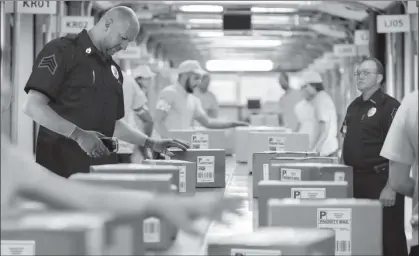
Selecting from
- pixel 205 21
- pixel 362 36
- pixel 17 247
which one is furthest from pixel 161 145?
pixel 205 21

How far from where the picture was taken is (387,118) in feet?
15.2

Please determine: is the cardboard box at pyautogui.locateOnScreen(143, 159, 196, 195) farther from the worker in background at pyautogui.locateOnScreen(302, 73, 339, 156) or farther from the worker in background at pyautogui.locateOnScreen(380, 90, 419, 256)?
the worker in background at pyautogui.locateOnScreen(302, 73, 339, 156)

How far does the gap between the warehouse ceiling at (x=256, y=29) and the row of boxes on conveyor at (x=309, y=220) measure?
7997 millimetres

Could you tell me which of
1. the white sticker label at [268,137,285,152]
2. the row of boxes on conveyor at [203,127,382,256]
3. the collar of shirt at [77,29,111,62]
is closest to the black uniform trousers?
the white sticker label at [268,137,285,152]

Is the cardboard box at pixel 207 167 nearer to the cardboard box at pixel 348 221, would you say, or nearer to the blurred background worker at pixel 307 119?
the cardboard box at pixel 348 221

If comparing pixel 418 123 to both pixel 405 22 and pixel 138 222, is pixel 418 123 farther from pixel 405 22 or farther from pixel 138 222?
pixel 405 22

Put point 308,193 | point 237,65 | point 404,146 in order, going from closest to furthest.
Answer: point 404,146 < point 308,193 < point 237,65

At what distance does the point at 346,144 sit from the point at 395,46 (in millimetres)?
8192

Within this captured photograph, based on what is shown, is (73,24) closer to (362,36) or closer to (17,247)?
(362,36)

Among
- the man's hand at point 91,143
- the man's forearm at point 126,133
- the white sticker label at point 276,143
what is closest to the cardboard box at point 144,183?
the man's hand at point 91,143

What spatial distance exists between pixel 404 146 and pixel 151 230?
35.5 inches

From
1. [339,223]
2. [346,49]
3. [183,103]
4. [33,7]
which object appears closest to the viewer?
[339,223]

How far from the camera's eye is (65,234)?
1.54 m

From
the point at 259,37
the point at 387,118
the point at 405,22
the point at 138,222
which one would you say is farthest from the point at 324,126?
the point at 259,37
